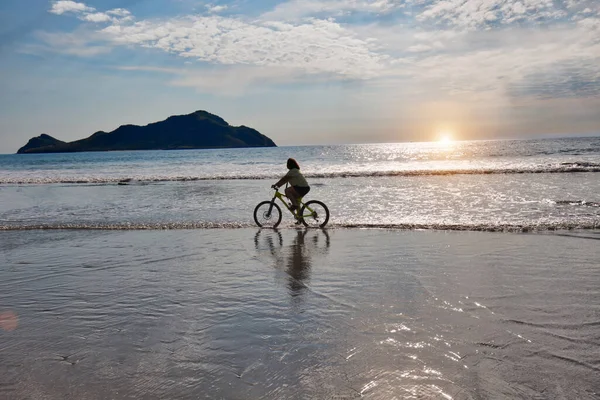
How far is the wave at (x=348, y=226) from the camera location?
477 inches

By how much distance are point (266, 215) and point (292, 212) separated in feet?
3.15

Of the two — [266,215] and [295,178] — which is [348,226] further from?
[266,215]

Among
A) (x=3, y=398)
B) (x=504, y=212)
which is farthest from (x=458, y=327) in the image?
(x=504, y=212)

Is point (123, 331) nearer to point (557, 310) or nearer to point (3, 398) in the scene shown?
point (3, 398)

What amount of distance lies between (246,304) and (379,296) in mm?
2093

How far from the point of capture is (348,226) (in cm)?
1390

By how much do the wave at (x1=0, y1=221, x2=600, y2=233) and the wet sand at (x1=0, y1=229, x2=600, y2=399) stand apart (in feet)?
5.02

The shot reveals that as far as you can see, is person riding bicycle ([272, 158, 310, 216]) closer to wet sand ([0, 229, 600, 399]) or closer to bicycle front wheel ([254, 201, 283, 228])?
bicycle front wheel ([254, 201, 283, 228])

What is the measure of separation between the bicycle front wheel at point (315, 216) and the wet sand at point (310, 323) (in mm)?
3464

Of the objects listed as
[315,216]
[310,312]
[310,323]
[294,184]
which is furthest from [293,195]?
[310,323]

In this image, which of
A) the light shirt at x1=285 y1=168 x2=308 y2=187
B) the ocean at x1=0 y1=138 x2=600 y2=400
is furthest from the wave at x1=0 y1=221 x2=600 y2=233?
the light shirt at x1=285 y1=168 x2=308 y2=187

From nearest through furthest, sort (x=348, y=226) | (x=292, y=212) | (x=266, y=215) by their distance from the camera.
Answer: (x=348, y=226), (x=292, y=212), (x=266, y=215)

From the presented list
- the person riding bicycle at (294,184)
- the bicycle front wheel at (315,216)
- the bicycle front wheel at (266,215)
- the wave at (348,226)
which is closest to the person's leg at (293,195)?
the person riding bicycle at (294,184)

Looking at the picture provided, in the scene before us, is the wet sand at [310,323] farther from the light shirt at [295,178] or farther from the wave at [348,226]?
the light shirt at [295,178]
